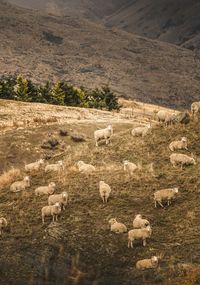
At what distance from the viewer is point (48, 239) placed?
25.0 meters

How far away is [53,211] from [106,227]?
2694mm

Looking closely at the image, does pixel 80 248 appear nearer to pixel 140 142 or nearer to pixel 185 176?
pixel 185 176

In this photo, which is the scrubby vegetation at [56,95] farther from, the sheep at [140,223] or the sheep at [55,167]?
the sheep at [140,223]

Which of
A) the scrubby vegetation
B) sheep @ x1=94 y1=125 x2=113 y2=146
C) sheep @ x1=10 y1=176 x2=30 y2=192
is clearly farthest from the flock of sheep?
the scrubby vegetation

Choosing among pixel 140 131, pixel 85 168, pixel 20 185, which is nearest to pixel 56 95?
pixel 140 131

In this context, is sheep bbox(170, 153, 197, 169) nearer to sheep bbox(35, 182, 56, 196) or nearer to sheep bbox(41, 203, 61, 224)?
sheep bbox(35, 182, 56, 196)

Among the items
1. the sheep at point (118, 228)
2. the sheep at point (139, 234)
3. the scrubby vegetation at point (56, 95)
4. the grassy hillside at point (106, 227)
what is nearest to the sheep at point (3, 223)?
the grassy hillside at point (106, 227)

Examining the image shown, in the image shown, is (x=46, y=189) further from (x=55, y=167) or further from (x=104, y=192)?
(x=55, y=167)

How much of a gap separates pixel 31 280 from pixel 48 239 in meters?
2.80

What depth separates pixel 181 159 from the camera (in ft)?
97.3

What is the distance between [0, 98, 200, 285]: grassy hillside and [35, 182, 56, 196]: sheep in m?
0.36

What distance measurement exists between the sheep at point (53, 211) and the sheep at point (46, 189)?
2399mm

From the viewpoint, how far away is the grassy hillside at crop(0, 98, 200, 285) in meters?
22.2

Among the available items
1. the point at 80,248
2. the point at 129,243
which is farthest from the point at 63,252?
the point at 129,243
